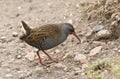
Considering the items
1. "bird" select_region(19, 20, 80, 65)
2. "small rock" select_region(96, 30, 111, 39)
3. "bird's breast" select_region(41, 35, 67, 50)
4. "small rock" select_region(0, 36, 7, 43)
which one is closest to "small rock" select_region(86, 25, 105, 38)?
"small rock" select_region(96, 30, 111, 39)

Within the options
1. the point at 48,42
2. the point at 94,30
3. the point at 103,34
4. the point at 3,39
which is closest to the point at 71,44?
the point at 94,30

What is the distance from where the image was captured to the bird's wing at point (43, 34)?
7238mm

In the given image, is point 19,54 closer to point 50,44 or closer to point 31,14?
point 50,44

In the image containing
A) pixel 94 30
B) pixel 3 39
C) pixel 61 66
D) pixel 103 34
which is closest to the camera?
pixel 61 66

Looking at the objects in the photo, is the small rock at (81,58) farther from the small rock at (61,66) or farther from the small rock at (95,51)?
the small rock at (61,66)

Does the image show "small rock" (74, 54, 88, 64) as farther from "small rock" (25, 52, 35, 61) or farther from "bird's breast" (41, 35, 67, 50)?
"small rock" (25, 52, 35, 61)

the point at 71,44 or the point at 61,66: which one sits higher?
the point at 71,44

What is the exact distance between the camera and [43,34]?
23.9 feet

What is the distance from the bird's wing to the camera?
7238mm

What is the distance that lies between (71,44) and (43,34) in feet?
3.41

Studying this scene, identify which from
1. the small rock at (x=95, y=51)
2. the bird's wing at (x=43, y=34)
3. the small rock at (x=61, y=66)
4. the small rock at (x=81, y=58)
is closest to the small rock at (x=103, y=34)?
the small rock at (x=95, y=51)

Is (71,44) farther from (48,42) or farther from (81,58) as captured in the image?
(48,42)

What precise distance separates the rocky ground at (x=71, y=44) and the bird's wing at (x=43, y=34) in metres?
0.45

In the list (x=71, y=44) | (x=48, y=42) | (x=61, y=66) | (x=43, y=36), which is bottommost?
(x=61, y=66)
